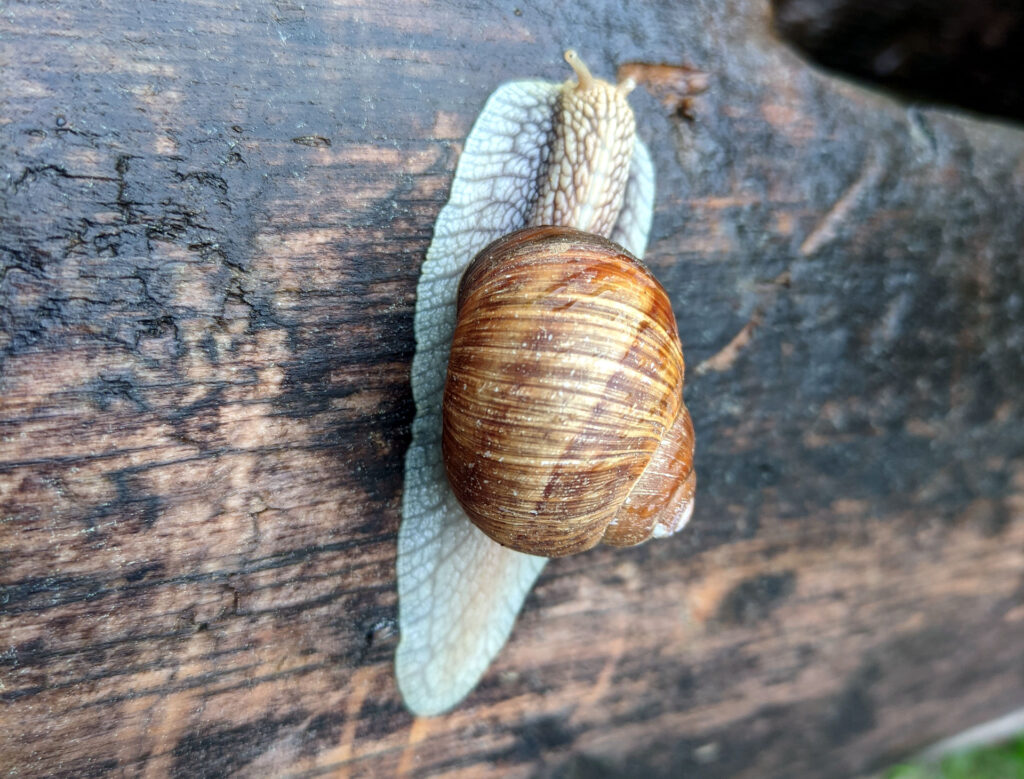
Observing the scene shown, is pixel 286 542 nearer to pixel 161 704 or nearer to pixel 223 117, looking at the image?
pixel 161 704

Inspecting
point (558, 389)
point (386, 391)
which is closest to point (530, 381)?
point (558, 389)

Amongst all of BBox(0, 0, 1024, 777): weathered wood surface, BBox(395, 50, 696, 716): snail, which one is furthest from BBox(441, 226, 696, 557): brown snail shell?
BBox(0, 0, 1024, 777): weathered wood surface

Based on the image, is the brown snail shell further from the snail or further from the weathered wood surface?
the weathered wood surface

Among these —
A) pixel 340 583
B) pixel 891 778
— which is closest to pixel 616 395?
pixel 340 583

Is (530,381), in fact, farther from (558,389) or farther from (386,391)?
(386,391)
